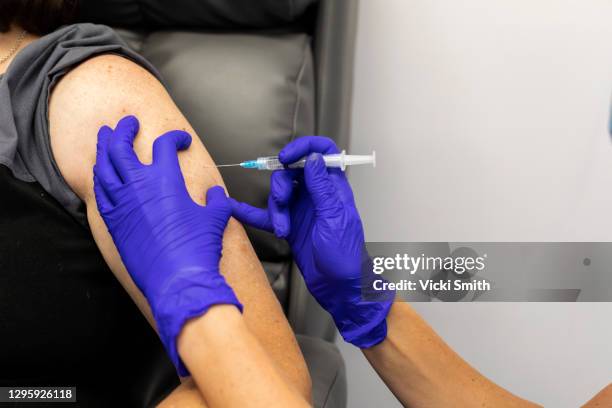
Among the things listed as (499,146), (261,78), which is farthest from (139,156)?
(499,146)

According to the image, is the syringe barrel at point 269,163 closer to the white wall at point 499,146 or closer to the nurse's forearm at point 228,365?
the nurse's forearm at point 228,365

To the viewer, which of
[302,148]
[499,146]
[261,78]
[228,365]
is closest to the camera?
[228,365]

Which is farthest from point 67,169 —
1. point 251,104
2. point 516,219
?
point 516,219

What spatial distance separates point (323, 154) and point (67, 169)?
417 millimetres

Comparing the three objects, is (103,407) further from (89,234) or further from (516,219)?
(516,219)

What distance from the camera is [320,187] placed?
977 mm

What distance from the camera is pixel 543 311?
61.0 inches

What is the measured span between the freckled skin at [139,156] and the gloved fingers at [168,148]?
3cm

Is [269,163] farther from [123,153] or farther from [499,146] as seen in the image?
[499,146]

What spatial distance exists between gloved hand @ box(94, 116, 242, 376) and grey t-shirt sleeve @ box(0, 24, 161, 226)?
0.36 ft

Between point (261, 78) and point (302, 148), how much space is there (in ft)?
0.92

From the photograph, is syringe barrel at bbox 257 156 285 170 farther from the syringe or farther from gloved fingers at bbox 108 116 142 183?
gloved fingers at bbox 108 116 142 183

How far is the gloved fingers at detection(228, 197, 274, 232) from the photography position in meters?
1.02

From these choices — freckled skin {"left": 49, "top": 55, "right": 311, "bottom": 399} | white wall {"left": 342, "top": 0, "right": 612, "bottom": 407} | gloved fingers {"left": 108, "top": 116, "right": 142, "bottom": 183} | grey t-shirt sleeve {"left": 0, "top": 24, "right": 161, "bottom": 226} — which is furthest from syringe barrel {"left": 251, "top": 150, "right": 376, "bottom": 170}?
white wall {"left": 342, "top": 0, "right": 612, "bottom": 407}
